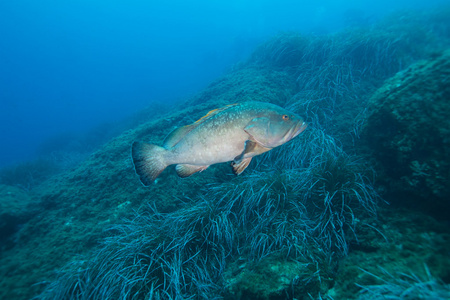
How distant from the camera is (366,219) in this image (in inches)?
101

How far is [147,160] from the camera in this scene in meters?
2.32

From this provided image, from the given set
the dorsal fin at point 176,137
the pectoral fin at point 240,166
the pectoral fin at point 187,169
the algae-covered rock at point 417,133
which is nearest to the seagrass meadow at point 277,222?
the algae-covered rock at point 417,133

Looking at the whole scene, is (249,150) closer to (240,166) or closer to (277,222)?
(240,166)

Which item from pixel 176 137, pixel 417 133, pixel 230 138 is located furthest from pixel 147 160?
pixel 417 133

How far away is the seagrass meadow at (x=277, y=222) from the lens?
82.5 inches

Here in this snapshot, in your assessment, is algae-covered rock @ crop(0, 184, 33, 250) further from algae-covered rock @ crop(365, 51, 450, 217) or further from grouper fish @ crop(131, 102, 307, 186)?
algae-covered rock @ crop(365, 51, 450, 217)

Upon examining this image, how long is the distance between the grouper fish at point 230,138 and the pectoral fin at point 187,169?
100 mm

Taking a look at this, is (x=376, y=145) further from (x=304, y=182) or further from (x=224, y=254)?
(x=224, y=254)

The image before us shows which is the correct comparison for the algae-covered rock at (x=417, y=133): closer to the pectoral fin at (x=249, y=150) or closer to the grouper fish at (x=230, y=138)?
the grouper fish at (x=230, y=138)

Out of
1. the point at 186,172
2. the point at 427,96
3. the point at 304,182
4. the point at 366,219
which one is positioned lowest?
the point at 366,219

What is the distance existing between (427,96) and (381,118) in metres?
0.59

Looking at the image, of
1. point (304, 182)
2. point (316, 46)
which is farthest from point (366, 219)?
point (316, 46)

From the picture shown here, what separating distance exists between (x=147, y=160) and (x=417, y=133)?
3641 mm

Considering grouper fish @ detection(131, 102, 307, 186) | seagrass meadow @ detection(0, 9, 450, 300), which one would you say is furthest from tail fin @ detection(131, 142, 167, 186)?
seagrass meadow @ detection(0, 9, 450, 300)
